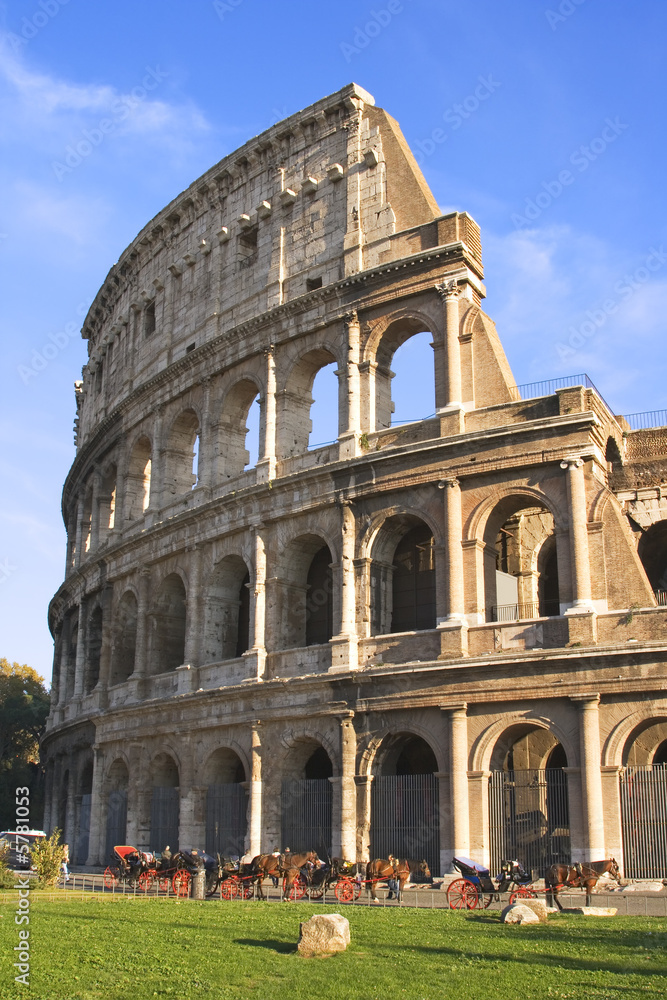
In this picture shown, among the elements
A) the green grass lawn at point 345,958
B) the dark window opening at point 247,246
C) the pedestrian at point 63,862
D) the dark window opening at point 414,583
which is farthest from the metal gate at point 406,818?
the dark window opening at point 247,246

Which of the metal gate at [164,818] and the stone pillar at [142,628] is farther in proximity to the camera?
the stone pillar at [142,628]

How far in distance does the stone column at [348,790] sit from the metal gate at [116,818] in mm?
9221

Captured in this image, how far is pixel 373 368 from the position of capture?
78.4 ft

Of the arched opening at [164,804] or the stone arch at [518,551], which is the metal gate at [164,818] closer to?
the arched opening at [164,804]

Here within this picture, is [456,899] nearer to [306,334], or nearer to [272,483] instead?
[272,483]

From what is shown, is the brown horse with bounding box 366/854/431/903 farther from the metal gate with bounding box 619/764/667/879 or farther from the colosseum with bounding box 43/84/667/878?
the metal gate with bounding box 619/764/667/879

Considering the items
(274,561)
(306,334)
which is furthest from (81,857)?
(306,334)

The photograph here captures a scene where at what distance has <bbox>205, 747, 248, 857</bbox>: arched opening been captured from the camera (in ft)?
78.4

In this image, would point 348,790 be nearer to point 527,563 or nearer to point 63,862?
point 527,563

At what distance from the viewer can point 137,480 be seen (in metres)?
32.6

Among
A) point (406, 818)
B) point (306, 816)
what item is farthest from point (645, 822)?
point (306, 816)

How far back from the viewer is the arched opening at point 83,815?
30.7 meters

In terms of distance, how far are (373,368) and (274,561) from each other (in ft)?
16.4

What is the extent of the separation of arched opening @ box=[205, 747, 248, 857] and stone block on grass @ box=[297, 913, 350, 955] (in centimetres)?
1281
